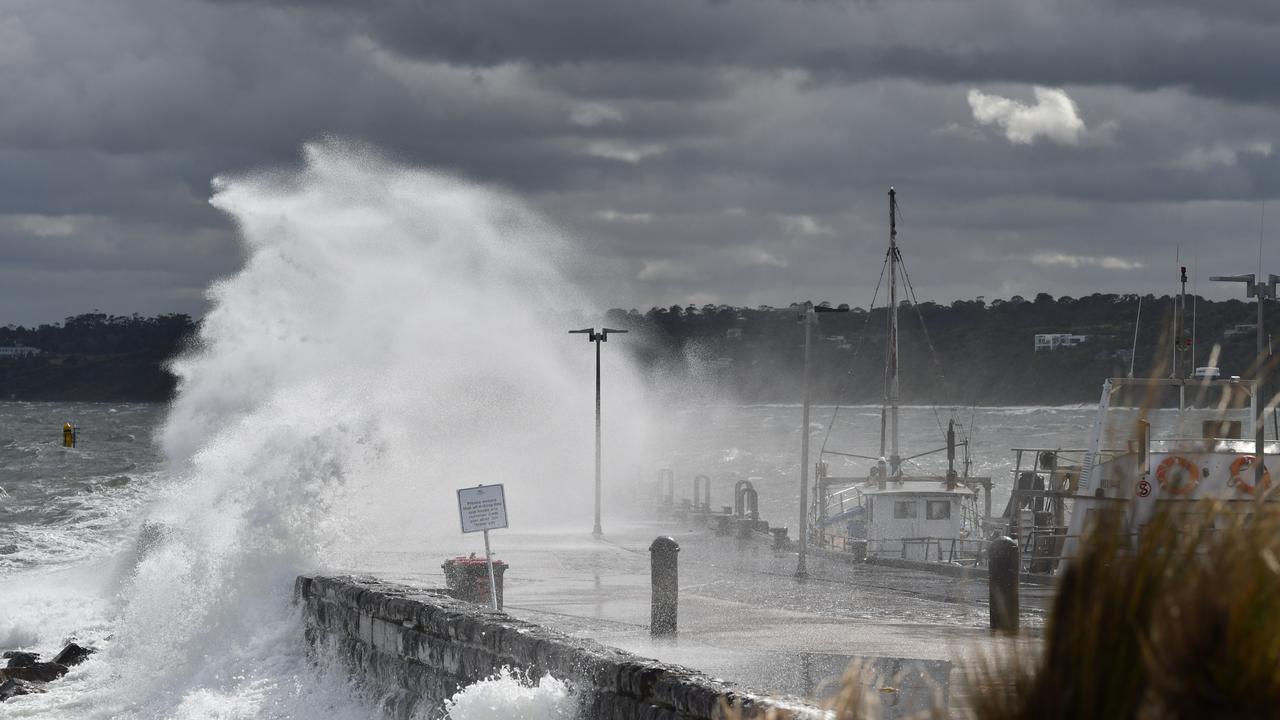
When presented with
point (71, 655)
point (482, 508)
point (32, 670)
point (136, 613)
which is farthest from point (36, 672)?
point (482, 508)

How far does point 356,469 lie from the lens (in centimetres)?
2300

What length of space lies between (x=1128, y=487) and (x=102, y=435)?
131298mm

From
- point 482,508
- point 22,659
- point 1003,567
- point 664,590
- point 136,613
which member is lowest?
point 22,659

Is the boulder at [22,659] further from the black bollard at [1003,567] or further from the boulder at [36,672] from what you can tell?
the black bollard at [1003,567]

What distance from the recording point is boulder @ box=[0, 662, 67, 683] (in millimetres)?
21797

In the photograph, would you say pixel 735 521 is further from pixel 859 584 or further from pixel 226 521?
pixel 226 521

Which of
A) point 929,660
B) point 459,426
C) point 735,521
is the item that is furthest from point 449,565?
point 459,426

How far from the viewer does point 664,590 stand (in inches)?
656

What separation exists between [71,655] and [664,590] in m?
11.6

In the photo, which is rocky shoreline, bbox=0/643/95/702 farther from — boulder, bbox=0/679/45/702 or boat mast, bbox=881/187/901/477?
boat mast, bbox=881/187/901/477

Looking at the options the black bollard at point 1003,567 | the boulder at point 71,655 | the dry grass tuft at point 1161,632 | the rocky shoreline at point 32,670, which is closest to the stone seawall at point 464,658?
the dry grass tuft at point 1161,632

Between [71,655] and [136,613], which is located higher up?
[136,613]

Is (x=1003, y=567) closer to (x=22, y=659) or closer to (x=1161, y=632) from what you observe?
(x=1161, y=632)

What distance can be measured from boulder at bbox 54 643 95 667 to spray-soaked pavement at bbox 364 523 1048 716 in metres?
5.02
